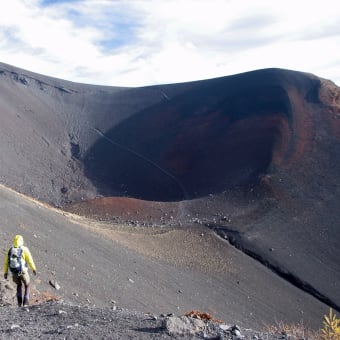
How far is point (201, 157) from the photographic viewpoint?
40.8m

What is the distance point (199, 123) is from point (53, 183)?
42.3ft

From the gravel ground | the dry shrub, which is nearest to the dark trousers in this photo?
the gravel ground

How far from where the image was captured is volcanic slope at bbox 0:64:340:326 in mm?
26853

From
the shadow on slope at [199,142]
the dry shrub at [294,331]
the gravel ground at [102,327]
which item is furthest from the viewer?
the shadow on slope at [199,142]

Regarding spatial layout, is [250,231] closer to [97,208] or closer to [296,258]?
[296,258]

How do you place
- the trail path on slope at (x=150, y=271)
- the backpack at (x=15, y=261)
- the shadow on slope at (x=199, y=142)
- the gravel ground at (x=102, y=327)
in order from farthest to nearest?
the shadow on slope at (x=199, y=142)
the trail path on slope at (x=150, y=271)
the backpack at (x=15, y=261)
the gravel ground at (x=102, y=327)

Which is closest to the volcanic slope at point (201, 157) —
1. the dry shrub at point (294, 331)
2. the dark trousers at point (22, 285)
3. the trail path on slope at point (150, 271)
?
the trail path on slope at point (150, 271)

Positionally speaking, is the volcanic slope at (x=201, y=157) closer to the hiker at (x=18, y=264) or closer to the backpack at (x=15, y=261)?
the hiker at (x=18, y=264)

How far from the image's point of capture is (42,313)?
8781 mm

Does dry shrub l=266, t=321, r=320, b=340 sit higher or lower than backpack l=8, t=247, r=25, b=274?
lower

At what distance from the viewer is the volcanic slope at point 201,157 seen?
26853 millimetres

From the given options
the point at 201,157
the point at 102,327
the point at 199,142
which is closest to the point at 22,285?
the point at 102,327

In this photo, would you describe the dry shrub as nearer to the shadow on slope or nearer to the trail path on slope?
the trail path on slope

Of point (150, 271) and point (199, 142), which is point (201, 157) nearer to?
point (199, 142)
